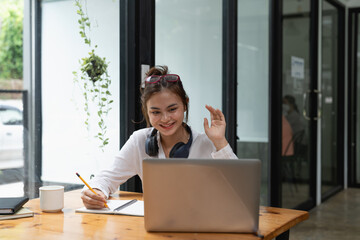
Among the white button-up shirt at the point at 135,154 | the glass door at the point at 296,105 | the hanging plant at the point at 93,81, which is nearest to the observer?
the white button-up shirt at the point at 135,154

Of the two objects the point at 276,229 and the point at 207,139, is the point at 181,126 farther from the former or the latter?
the point at 276,229

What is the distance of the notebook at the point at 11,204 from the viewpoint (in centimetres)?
164

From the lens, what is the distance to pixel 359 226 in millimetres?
4367

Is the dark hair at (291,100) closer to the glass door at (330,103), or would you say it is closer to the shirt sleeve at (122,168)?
the glass door at (330,103)

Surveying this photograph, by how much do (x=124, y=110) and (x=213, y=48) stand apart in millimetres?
1199

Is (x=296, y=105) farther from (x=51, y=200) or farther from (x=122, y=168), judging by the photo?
(x=51, y=200)

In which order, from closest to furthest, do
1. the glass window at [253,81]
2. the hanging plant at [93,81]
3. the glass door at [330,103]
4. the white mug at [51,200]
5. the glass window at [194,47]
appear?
1. the white mug at [51,200]
2. the hanging plant at [93,81]
3. the glass window at [194,47]
4. the glass window at [253,81]
5. the glass door at [330,103]

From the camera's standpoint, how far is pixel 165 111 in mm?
2053

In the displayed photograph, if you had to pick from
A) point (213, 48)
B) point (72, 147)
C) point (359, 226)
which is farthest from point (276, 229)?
point (359, 226)

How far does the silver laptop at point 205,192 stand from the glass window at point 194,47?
1.56 m

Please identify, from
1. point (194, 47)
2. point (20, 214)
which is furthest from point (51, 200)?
point (194, 47)

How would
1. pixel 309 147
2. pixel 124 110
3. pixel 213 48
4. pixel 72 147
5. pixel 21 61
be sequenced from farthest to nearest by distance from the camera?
pixel 309 147, pixel 213 48, pixel 124 110, pixel 72 147, pixel 21 61

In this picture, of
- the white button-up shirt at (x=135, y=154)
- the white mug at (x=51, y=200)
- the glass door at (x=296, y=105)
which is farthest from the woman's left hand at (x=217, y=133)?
the glass door at (x=296, y=105)

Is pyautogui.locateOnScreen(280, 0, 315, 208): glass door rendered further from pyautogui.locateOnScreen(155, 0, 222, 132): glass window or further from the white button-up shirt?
the white button-up shirt
